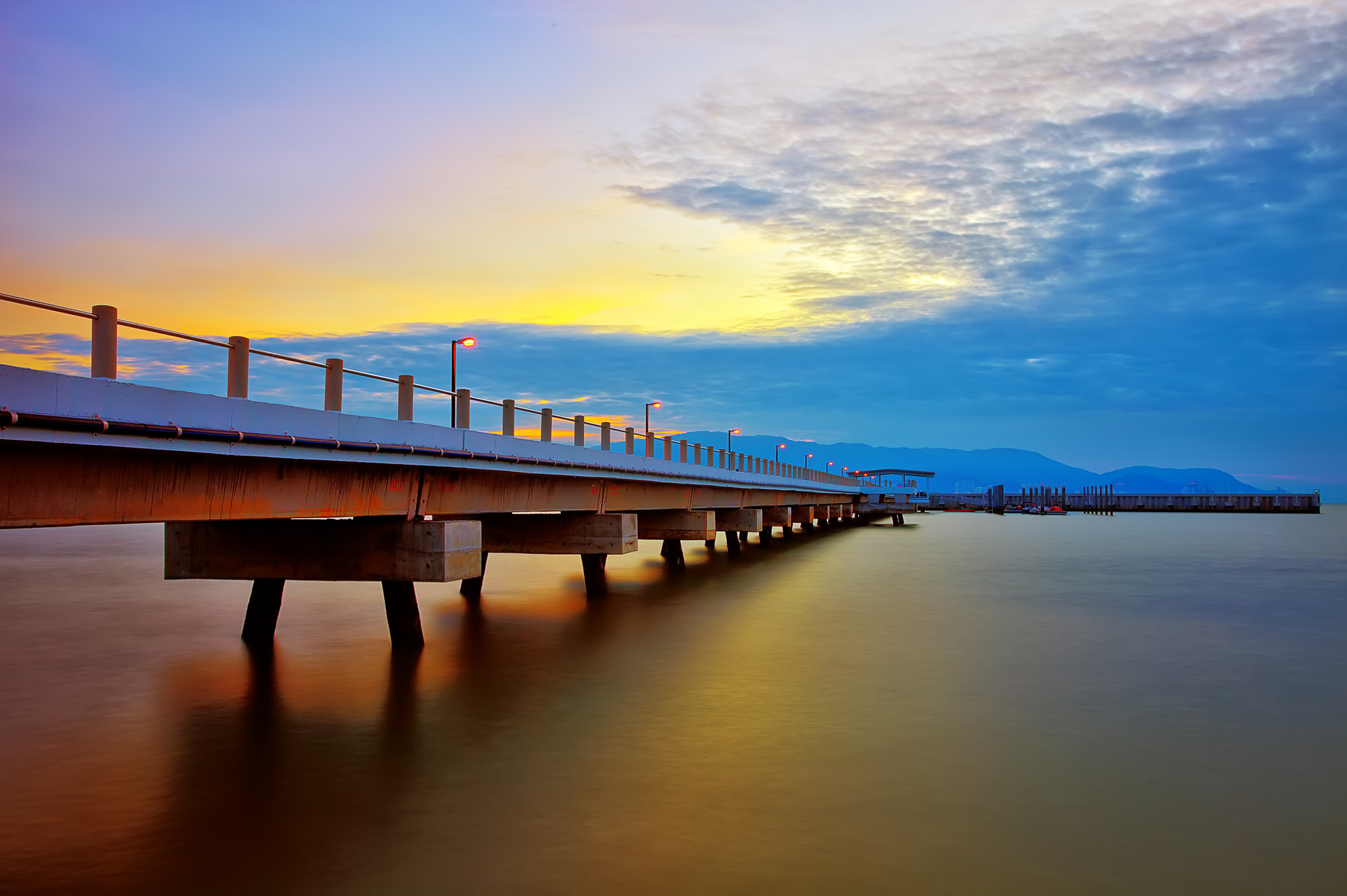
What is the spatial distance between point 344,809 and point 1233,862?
9.65m

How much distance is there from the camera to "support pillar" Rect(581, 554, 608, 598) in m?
36.6

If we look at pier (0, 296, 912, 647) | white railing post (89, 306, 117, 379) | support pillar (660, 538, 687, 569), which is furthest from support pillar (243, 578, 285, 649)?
support pillar (660, 538, 687, 569)

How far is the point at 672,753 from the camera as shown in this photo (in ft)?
49.6

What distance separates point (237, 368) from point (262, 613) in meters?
11.5

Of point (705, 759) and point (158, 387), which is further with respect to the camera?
point (705, 759)

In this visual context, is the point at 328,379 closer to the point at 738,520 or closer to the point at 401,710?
the point at 401,710

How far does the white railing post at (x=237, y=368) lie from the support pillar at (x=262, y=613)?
10578 millimetres

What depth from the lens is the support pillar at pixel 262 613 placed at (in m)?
25.0

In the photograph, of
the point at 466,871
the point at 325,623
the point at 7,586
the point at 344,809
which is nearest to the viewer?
the point at 466,871

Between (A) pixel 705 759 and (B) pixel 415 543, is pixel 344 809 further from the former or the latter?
(B) pixel 415 543

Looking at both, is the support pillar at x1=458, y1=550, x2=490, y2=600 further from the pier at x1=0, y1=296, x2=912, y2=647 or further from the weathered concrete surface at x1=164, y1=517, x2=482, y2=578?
the weathered concrete surface at x1=164, y1=517, x2=482, y2=578

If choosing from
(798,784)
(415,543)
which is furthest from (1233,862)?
(415,543)

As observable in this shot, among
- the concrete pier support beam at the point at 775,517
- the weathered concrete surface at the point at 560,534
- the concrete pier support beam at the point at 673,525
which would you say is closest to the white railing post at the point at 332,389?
the weathered concrete surface at the point at 560,534

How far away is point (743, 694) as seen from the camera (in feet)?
64.4
